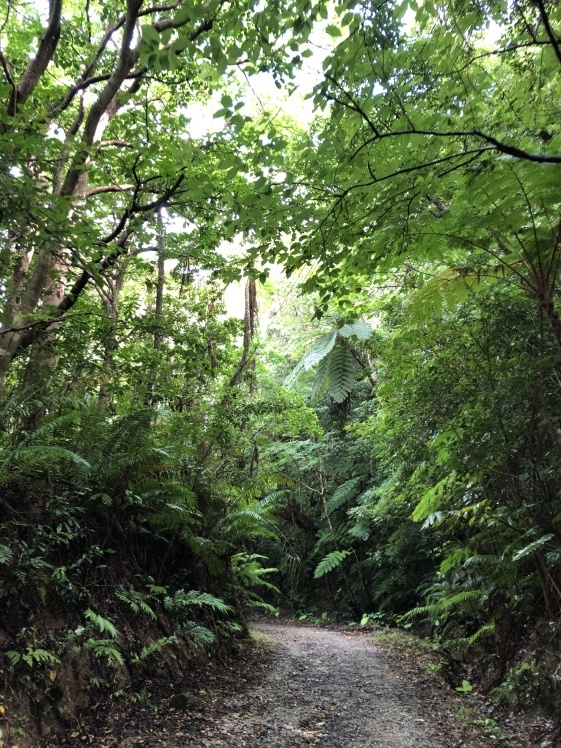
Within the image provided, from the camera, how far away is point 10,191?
355 centimetres

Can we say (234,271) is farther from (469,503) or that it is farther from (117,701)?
(469,503)

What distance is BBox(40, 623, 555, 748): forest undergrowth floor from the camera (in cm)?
335

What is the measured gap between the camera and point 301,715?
156 inches

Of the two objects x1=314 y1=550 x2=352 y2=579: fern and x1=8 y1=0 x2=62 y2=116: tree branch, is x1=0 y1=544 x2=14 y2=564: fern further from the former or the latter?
x1=314 y1=550 x2=352 y2=579: fern

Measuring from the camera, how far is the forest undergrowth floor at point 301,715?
3352 millimetres

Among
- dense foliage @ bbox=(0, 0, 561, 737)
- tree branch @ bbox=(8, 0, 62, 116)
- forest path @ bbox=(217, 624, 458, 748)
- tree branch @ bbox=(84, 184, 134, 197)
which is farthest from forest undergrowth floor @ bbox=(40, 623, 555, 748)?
tree branch @ bbox=(84, 184, 134, 197)

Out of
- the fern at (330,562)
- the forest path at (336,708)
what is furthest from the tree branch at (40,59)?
the fern at (330,562)

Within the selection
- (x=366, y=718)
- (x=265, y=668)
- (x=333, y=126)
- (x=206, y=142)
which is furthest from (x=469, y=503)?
(x=206, y=142)

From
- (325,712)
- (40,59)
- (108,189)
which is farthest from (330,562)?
(40,59)

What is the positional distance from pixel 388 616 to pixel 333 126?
33.5 ft

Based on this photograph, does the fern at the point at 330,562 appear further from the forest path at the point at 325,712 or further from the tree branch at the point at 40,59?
the tree branch at the point at 40,59

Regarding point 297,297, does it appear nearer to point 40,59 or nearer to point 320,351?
point 40,59

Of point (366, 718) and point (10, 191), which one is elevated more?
point (10, 191)

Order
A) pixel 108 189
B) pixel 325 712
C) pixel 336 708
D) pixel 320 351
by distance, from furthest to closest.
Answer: pixel 320 351, pixel 108 189, pixel 336 708, pixel 325 712
